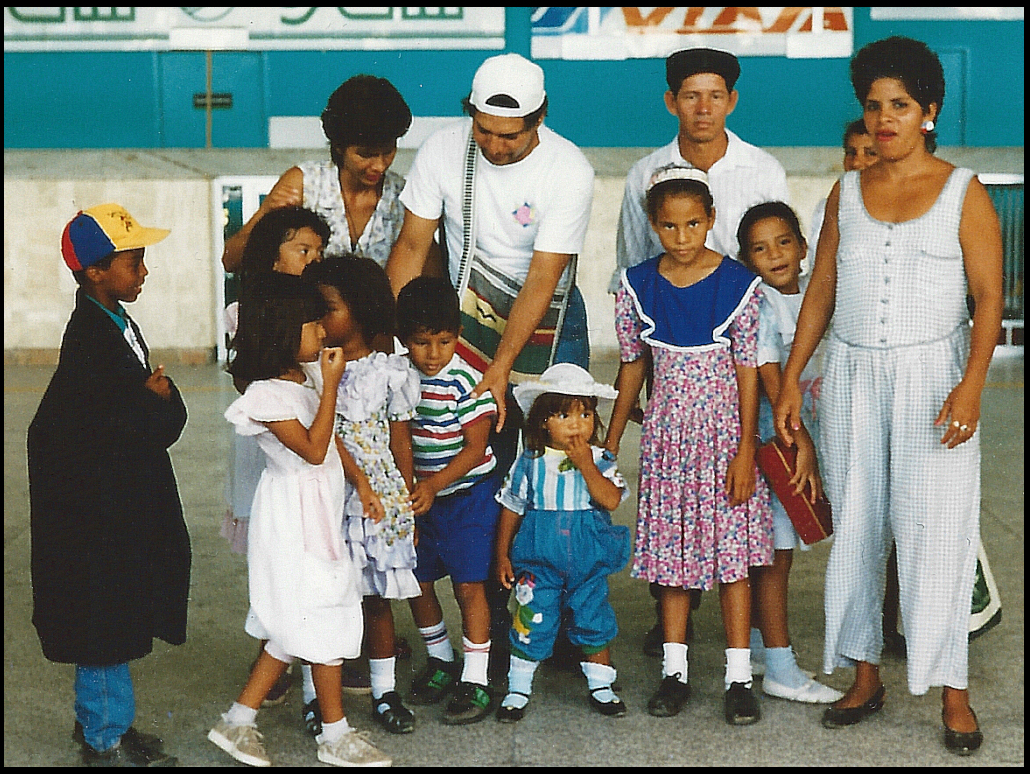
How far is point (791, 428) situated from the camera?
139 inches

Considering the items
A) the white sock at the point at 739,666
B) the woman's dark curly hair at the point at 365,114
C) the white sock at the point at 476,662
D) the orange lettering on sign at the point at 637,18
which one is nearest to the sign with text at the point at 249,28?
the orange lettering on sign at the point at 637,18

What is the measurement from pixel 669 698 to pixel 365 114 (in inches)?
69.5

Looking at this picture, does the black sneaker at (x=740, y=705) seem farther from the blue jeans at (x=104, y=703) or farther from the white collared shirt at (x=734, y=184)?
the blue jeans at (x=104, y=703)

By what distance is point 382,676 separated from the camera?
3.51 meters

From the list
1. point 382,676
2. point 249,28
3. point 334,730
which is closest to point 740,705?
point 382,676

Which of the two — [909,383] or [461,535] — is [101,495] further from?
[909,383]

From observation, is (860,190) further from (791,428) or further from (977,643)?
(977,643)

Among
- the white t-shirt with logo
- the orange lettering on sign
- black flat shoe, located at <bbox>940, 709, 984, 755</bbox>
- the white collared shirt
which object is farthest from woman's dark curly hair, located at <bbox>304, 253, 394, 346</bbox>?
the orange lettering on sign

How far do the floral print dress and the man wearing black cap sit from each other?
1.11 ft

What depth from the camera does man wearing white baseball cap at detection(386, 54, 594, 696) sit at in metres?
3.64

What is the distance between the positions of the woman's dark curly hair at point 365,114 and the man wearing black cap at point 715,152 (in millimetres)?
728

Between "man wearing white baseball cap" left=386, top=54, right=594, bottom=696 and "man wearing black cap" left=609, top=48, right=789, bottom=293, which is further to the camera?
"man wearing black cap" left=609, top=48, right=789, bottom=293

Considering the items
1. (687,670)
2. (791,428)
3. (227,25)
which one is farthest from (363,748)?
(227,25)

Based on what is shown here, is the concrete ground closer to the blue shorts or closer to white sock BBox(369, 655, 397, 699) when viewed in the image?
white sock BBox(369, 655, 397, 699)
